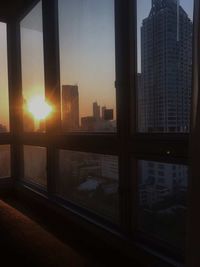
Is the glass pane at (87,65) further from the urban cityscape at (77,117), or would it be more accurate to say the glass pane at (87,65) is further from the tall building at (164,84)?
Answer: the tall building at (164,84)

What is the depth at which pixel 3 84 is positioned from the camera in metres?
4.78

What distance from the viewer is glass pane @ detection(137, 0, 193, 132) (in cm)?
195

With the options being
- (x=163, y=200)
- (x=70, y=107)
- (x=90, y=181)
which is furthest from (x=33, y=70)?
(x=163, y=200)

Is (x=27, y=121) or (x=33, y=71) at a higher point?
(x=33, y=71)

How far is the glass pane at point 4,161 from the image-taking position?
15.6 ft

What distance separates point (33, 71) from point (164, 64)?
2626 mm

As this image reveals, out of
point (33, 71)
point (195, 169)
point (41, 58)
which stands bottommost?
point (195, 169)

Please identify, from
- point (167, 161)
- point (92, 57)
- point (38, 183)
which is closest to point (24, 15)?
point (92, 57)

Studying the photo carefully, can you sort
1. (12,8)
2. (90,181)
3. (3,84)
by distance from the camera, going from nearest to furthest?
(90,181)
(12,8)
(3,84)

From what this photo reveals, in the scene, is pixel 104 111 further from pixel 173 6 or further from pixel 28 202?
pixel 28 202

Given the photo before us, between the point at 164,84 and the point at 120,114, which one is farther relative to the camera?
the point at 120,114

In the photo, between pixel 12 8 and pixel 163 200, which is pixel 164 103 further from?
pixel 12 8

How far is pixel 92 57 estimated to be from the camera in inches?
116

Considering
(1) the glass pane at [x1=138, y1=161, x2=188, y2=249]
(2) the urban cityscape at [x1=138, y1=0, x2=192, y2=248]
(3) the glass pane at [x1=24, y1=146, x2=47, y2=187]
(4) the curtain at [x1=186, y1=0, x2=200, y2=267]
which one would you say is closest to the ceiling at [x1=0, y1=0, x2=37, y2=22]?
(3) the glass pane at [x1=24, y1=146, x2=47, y2=187]
